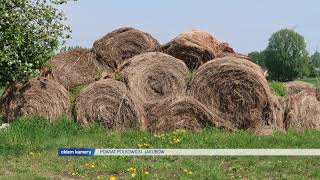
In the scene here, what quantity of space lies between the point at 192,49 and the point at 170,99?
2184mm

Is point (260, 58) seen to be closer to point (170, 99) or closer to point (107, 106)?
point (170, 99)

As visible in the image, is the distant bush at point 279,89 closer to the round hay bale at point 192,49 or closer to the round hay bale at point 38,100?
the round hay bale at point 192,49

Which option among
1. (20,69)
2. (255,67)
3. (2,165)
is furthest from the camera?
(255,67)

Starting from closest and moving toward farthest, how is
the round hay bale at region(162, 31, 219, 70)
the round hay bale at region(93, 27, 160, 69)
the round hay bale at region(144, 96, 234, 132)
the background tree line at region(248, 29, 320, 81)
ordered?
the round hay bale at region(144, 96, 234, 132) → the round hay bale at region(162, 31, 219, 70) → the round hay bale at region(93, 27, 160, 69) → the background tree line at region(248, 29, 320, 81)

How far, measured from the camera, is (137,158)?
9.35 m

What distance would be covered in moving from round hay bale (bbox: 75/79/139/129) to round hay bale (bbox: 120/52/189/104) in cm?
48

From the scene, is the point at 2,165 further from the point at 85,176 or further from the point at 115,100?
the point at 115,100

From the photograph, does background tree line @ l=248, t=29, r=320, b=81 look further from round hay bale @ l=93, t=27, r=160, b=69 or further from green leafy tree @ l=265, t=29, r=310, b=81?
round hay bale @ l=93, t=27, r=160, b=69

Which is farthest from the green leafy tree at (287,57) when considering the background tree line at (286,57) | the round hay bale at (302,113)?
the round hay bale at (302,113)

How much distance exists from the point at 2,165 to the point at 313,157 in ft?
16.6

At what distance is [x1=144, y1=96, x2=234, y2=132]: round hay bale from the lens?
38.5 feet

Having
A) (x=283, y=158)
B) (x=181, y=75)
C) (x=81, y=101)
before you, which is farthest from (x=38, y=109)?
(x=283, y=158)

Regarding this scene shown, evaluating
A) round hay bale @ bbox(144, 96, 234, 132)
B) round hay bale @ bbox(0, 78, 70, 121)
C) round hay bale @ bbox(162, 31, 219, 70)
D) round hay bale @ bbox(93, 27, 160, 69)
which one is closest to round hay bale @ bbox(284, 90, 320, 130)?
round hay bale @ bbox(144, 96, 234, 132)

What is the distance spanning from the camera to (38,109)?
40.6 ft
